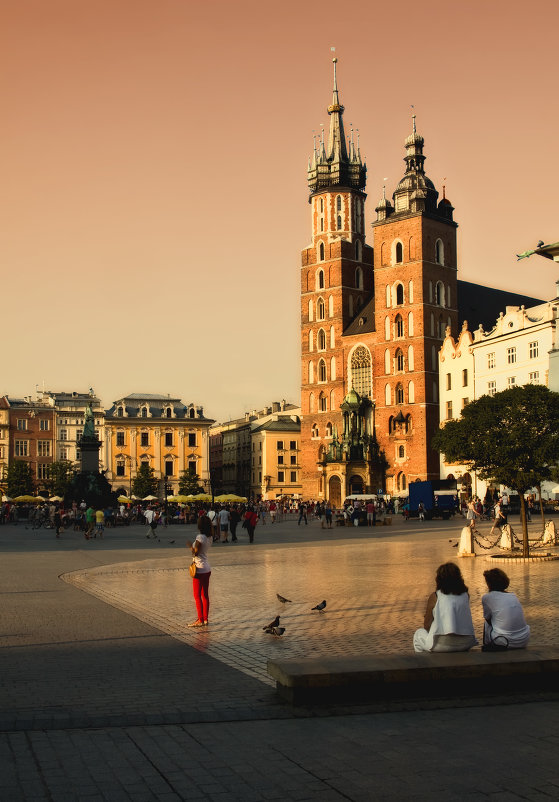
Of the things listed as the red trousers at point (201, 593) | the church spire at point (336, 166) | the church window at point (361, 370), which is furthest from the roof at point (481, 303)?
the red trousers at point (201, 593)

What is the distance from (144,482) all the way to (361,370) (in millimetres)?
35611

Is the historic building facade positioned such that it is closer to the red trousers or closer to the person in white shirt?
the red trousers

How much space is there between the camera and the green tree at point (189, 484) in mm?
109250

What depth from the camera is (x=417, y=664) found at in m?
8.56

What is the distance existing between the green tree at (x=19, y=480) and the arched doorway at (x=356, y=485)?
39.8m

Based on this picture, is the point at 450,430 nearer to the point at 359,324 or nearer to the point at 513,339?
the point at 513,339

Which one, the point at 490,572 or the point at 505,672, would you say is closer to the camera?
the point at 505,672

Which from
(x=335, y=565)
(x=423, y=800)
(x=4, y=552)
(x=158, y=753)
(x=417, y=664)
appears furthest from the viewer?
(x=4, y=552)

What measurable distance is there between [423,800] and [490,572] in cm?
426

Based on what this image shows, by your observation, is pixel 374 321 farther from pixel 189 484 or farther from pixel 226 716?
pixel 226 716

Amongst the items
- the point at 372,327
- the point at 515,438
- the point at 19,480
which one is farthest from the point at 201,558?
the point at 19,480

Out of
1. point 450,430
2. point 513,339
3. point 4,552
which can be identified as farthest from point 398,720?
point 513,339

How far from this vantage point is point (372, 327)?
8550 centimetres

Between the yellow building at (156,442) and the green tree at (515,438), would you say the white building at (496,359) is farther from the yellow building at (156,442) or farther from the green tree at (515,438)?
the yellow building at (156,442)
